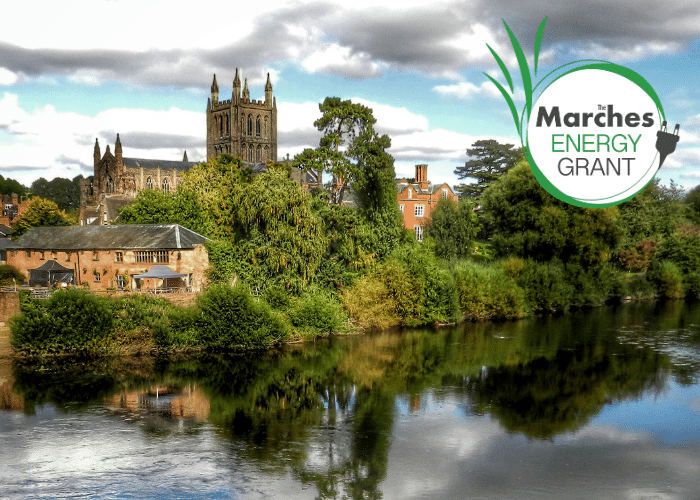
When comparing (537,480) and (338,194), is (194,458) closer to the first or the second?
(537,480)

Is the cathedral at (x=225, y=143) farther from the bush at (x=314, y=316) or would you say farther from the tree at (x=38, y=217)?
the bush at (x=314, y=316)

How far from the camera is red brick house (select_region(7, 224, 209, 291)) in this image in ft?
128

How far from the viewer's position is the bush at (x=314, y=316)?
119ft

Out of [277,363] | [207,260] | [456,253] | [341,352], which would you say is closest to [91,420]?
[277,363]

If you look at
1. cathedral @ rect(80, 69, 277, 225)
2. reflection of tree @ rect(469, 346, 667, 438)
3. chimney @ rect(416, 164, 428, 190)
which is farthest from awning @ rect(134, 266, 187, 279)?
cathedral @ rect(80, 69, 277, 225)

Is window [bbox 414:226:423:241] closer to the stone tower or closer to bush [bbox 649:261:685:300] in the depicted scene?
bush [bbox 649:261:685:300]

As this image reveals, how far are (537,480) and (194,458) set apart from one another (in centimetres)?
924

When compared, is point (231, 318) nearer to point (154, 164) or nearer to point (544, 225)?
point (544, 225)

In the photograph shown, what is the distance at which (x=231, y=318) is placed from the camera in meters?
33.1

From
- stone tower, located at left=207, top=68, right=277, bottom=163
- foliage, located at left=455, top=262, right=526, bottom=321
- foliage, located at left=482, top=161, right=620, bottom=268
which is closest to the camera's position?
foliage, located at left=455, top=262, right=526, bottom=321

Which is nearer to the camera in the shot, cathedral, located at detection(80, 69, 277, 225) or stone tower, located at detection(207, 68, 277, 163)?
cathedral, located at detection(80, 69, 277, 225)

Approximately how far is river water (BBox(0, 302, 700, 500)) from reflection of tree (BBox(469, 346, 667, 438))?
0.11 m

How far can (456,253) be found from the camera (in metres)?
52.7

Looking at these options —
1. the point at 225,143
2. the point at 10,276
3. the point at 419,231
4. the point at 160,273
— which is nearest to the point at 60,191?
the point at 225,143
